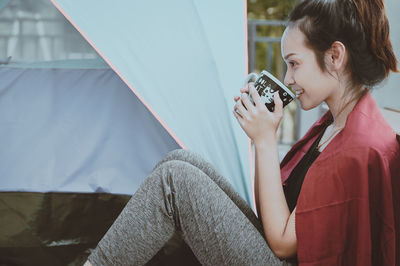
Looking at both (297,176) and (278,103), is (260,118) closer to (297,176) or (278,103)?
(278,103)

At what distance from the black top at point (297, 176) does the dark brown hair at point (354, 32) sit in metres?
0.21

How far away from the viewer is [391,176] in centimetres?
80

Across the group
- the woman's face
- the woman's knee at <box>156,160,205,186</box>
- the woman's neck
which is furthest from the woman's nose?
the woman's knee at <box>156,160,205,186</box>

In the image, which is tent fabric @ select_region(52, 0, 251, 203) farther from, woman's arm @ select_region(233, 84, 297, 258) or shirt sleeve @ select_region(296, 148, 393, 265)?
shirt sleeve @ select_region(296, 148, 393, 265)

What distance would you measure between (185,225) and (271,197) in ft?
0.62

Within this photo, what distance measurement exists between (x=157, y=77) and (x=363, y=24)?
58 cm

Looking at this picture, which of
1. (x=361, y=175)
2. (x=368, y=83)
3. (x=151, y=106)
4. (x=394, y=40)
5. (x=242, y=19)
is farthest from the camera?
(x=394, y=40)

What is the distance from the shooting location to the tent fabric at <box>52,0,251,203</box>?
119 cm

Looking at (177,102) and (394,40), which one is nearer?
(177,102)

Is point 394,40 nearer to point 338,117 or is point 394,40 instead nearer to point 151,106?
point 338,117

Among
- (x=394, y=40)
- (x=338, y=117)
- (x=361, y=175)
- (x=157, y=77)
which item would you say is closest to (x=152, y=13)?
(x=157, y=77)

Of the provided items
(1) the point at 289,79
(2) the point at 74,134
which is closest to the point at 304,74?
(1) the point at 289,79

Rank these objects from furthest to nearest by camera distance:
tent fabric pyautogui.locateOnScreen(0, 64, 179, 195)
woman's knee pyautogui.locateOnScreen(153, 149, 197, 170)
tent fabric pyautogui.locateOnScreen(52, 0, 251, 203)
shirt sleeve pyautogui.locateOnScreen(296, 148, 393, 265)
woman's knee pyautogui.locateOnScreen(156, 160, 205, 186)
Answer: tent fabric pyautogui.locateOnScreen(0, 64, 179, 195) < tent fabric pyautogui.locateOnScreen(52, 0, 251, 203) < woman's knee pyautogui.locateOnScreen(153, 149, 197, 170) < woman's knee pyautogui.locateOnScreen(156, 160, 205, 186) < shirt sleeve pyautogui.locateOnScreen(296, 148, 393, 265)

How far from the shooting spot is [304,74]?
2.90 feet
